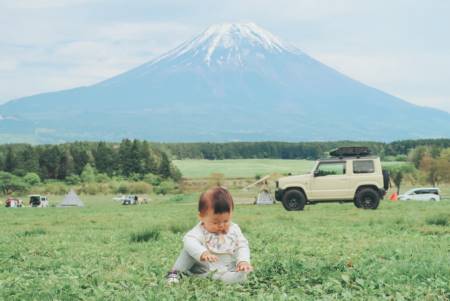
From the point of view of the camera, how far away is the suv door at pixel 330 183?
28.9 metres

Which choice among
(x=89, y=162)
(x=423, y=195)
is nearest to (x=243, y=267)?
(x=423, y=195)

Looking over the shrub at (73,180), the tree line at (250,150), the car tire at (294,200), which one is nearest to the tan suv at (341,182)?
A: the car tire at (294,200)

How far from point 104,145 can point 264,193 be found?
2167 inches

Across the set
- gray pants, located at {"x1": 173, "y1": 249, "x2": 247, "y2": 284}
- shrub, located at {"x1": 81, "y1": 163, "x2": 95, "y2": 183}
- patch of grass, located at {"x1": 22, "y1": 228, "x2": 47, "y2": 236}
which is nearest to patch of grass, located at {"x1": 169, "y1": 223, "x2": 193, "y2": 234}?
patch of grass, located at {"x1": 22, "y1": 228, "x2": 47, "y2": 236}

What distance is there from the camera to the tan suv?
93.7ft

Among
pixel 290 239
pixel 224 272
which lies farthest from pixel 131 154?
pixel 224 272

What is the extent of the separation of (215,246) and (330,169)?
21.6m

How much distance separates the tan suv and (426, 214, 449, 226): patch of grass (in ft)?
32.6

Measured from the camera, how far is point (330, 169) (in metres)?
29.2

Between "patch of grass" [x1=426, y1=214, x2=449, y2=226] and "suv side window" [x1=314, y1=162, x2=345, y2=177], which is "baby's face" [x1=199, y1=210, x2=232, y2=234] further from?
"suv side window" [x1=314, y1=162, x2=345, y2=177]

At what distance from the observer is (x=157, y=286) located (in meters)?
7.41

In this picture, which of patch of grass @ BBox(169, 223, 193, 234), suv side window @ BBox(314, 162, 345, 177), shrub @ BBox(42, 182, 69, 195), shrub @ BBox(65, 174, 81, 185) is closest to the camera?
patch of grass @ BBox(169, 223, 193, 234)

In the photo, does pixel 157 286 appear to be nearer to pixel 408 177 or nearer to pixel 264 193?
pixel 264 193

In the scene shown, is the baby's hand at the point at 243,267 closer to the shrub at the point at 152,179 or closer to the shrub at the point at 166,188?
the shrub at the point at 166,188
